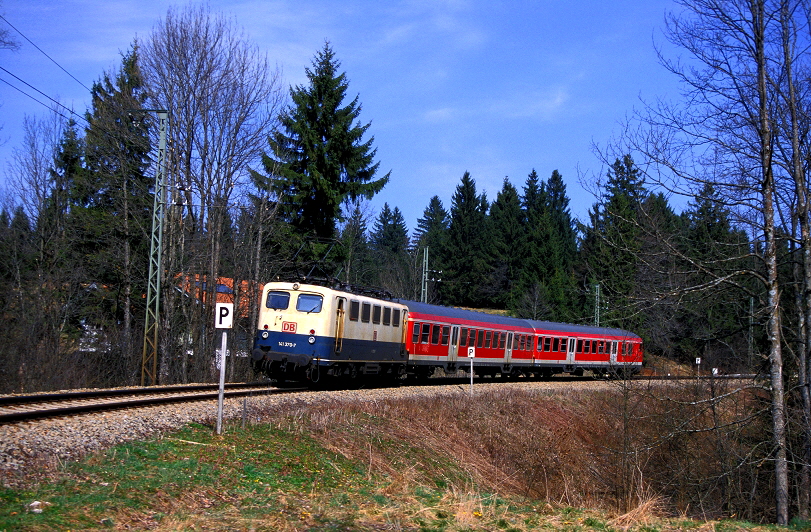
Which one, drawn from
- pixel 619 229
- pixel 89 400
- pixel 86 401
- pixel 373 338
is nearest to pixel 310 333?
pixel 373 338

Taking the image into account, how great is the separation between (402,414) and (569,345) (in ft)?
71.6

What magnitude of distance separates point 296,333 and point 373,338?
3310 mm

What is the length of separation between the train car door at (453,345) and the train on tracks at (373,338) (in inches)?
1.6

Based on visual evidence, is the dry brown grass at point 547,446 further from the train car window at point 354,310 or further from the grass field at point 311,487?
the train car window at point 354,310

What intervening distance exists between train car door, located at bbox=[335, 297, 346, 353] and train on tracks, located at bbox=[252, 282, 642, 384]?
0.09ft

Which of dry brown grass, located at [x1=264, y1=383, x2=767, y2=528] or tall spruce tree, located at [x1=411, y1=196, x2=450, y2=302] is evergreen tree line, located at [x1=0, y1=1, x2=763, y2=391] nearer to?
dry brown grass, located at [x1=264, y1=383, x2=767, y2=528]

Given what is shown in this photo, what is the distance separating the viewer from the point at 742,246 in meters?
13.2

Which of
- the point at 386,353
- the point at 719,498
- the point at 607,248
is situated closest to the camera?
the point at 607,248

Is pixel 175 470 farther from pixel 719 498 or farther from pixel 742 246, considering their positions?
pixel 719 498

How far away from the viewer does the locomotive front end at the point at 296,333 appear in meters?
19.9

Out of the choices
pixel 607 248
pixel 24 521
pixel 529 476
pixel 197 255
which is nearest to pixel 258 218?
pixel 197 255

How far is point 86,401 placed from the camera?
565 inches

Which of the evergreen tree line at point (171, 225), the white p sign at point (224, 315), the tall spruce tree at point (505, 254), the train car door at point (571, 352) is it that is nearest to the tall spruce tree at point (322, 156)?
the evergreen tree line at point (171, 225)

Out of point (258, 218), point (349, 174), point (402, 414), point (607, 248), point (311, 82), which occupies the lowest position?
point (402, 414)
